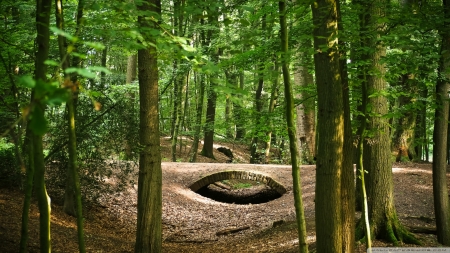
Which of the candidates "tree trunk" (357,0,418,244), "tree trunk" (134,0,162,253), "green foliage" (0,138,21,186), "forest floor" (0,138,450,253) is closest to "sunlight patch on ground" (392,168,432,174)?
"forest floor" (0,138,450,253)

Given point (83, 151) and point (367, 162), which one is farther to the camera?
point (83, 151)

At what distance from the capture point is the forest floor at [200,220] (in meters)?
7.40

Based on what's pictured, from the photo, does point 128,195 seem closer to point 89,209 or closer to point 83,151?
point 89,209

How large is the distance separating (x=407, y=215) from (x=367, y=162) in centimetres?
259

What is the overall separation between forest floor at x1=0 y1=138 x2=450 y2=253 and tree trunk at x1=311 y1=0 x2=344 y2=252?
2264 millimetres

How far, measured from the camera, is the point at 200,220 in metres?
11.2

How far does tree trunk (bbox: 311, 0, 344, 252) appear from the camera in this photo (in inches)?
181

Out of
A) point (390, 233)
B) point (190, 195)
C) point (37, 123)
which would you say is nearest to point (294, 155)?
point (390, 233)

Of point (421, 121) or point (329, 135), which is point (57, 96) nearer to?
point (329, 135)

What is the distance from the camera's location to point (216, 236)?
9.91 metres

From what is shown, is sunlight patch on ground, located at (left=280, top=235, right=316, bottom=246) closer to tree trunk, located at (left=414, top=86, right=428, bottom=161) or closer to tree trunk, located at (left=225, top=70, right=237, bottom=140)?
tree trunk, located at (left=225, top=70, right=237, bottom=140)

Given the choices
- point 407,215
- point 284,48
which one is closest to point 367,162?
point 407,215

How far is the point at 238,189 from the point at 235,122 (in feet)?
26.3

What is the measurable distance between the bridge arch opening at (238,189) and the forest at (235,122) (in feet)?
0.24
